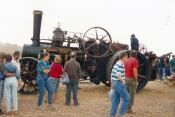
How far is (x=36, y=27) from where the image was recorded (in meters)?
14.8

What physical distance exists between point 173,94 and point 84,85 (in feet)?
12.8

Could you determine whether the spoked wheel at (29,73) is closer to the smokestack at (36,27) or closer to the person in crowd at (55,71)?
the smokestack at (36,27)

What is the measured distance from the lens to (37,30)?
14922mm

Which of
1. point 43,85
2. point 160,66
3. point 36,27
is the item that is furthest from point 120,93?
point 160,66

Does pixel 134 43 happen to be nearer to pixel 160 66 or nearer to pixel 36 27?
pixel 36 27

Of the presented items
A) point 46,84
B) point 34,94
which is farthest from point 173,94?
point 46,84

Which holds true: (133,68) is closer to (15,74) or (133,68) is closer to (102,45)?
(15,74)

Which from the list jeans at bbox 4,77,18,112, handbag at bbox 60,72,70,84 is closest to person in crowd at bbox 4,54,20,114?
jeans at bbox 4,77,18,112

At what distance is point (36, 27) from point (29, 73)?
1.78m

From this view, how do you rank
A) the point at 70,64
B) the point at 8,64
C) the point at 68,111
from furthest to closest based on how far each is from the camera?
1. the point at 70,64
2. the point at 68,111
3. the point at 8,64

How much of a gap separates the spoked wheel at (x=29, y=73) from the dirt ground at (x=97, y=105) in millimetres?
470

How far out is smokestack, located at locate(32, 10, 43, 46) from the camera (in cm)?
1471

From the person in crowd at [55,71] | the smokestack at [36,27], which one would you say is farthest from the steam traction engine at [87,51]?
the person in crowd at [55,71]

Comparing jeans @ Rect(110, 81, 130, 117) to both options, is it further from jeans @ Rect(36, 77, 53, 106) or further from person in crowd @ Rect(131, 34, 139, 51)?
person in crowd @ Rect(131, 34, 139, 51)
